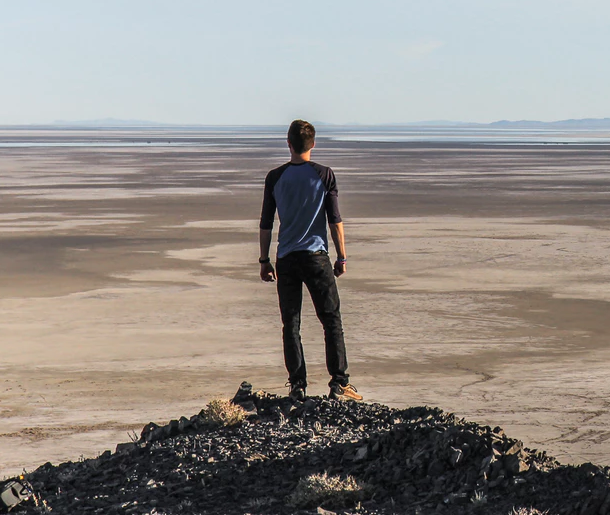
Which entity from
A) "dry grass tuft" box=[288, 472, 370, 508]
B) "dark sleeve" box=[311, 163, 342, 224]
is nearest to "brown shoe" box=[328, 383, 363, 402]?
"dark sleeve" box=[311, 163, 342, 224]

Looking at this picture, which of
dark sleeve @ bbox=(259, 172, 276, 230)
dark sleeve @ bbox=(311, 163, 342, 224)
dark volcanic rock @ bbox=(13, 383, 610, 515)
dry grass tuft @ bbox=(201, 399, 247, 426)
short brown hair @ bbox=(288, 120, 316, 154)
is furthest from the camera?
dark sleeve @ bbox=(259, 172, 276, 230)

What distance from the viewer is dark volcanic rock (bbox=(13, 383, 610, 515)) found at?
20.4 feet

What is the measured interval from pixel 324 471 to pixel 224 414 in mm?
1304

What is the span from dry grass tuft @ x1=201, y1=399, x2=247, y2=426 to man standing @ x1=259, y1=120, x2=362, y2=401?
553 millimetres

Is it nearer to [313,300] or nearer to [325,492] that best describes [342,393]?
[313,300]

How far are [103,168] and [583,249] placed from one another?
42253mm

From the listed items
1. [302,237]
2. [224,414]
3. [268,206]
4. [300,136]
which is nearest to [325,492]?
[224,414]

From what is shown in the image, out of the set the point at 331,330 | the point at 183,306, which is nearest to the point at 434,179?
the point at 183,306

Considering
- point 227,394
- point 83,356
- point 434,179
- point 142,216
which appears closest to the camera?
point 227,394

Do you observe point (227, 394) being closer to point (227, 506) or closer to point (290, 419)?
point (290, 419)

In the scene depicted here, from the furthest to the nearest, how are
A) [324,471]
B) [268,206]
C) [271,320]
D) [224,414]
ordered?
[271,320], [268,206], [224,414], [324,471]

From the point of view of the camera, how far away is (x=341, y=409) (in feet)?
26.6

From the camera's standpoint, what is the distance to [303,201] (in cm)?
820

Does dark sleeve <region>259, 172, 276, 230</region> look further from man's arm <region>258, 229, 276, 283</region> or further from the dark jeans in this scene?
the dark jeans
